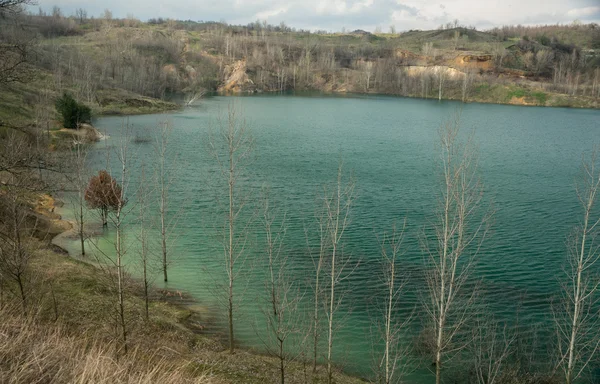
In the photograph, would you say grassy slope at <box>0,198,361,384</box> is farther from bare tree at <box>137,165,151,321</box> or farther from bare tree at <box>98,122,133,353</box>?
bare tree at <box>137,165,151,321</box>

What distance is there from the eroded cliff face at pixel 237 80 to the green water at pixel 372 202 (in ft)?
218

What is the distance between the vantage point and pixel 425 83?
122 m

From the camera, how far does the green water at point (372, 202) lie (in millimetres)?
19656

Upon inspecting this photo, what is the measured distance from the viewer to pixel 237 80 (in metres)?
133

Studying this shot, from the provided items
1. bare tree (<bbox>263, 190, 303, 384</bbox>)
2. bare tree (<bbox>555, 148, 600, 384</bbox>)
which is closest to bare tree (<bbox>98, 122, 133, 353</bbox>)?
bare tree (<bbox>263, 190, 303, 384</bbox>)

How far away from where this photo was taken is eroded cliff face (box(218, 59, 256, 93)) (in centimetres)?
13012

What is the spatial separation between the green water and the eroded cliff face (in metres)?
66.5

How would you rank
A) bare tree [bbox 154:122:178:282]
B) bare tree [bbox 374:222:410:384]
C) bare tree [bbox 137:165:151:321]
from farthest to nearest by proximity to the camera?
bare tree [bbox 154:122:178:282] < bare tree [bbox 137:165:151:321] < bare tree [bbox 374:222:410:384]

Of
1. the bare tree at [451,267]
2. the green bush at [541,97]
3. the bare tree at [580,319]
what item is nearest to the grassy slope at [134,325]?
the bare tree at [451,267]

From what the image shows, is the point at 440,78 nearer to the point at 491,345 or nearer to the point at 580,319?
the point at 580,319

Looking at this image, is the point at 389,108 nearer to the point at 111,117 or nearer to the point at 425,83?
the point at 425,83

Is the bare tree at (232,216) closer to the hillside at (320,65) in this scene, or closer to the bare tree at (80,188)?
the bare tree at (80,188)

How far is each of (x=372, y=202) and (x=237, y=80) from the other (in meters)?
109

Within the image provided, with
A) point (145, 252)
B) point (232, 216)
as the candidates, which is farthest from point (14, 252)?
point (232, 216)
